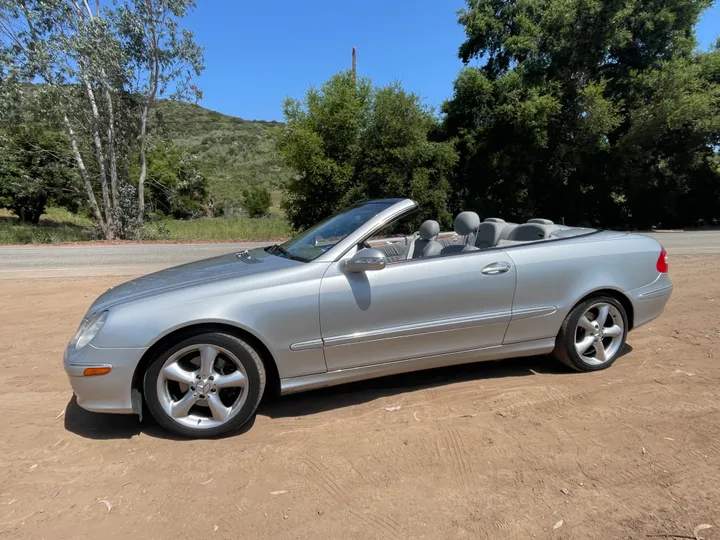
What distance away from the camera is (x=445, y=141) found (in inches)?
798

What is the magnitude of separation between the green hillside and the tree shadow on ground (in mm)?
41808

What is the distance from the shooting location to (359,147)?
58.7ft

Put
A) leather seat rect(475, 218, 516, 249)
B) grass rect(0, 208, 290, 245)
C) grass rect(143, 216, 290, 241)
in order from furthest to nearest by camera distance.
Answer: grass rect(143, 216, 290, 241), grass rect(0, 208, 290, 245), leather seat rect(475, 218, 516, 249)

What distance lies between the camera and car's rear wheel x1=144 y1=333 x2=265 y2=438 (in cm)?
297

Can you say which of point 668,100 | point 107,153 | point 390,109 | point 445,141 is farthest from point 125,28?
point 668,100

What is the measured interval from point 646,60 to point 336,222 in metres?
21.9

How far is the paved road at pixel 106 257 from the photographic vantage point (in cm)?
1015

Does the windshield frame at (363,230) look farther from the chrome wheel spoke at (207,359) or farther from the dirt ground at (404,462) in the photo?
the dirt ground at (404,462)

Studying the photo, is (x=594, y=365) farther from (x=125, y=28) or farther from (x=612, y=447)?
(x=125, y=28)

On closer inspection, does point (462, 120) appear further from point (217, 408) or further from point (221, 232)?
point (217, 408)

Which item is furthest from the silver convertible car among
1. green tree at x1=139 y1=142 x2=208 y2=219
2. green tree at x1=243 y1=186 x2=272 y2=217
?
green tree at x1=243 y1=186 x2=272 y2=217

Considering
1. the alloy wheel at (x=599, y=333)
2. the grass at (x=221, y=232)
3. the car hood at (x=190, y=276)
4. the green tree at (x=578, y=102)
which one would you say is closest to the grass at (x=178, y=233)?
the grass at (x=221, y=232)

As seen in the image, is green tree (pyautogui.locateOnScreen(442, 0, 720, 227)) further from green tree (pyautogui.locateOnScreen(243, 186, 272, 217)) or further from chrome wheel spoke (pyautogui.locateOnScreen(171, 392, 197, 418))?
green tree (pyautogui.locateOnScreen(243, 186, 272, 217))

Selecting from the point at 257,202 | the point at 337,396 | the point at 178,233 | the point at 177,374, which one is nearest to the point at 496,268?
the point at 337,396
